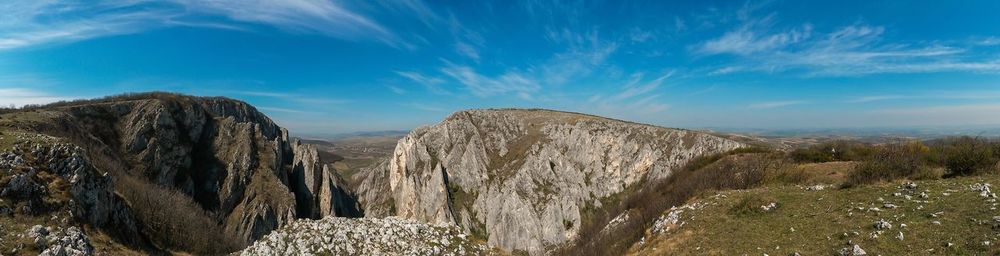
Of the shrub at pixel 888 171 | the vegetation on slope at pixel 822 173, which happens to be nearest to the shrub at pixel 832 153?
the vegetation on slope at pixel 822 173

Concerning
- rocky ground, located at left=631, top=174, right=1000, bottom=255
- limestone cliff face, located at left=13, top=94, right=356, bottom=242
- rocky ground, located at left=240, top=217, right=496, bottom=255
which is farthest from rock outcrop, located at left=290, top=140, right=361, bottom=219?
rocky ground, located at left=631, top=174, right=1000, bottom=255

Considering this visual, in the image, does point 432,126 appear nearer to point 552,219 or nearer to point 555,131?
point 555,131

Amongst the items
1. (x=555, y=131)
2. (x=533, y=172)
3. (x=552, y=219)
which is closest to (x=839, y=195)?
(x=552, y=219)

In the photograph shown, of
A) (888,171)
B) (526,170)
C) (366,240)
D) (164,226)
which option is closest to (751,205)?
(888,171)

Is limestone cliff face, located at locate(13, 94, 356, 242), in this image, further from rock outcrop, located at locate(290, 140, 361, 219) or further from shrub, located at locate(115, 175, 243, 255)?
shrub, located at locate(115, 175, 243, 255)

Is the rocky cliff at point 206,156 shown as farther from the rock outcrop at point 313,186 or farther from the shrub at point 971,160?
the shrub at point 971,160

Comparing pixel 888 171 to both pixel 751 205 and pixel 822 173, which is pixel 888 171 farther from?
pixel 822 173

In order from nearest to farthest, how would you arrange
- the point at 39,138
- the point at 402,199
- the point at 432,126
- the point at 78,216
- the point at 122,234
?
1. the point at 78,216
2. the point at 122,234
3. the point at 39,138
4. the point at 402,199
5. the point at 432,126
